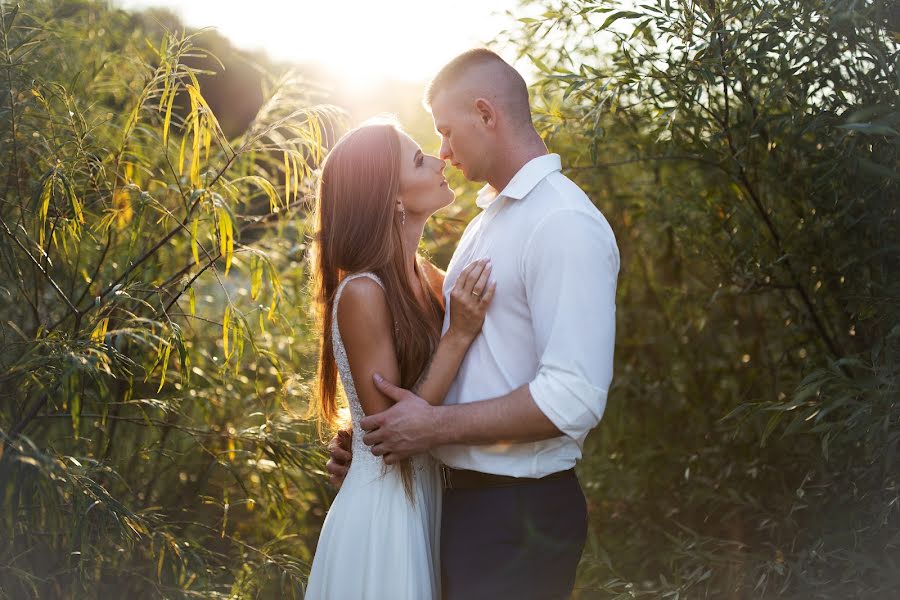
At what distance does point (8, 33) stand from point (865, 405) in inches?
102

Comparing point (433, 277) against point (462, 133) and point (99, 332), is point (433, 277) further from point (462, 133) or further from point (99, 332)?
point (99, 332)

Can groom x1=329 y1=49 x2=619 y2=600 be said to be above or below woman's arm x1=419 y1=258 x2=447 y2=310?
below

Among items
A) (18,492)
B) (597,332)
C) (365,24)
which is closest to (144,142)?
(365,24)

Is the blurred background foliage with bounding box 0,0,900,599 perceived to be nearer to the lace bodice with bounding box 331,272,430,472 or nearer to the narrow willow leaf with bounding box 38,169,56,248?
the narrow willow leaf with bounding box 38,169,56,248

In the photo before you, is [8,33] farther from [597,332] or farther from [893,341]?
[893,341]

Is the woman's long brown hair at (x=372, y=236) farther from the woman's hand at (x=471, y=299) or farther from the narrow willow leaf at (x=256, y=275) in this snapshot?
the narrow willow leaf at (x=256, y=275)

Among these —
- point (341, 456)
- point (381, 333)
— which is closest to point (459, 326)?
point (381, 333)

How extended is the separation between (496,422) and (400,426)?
8.9 inches

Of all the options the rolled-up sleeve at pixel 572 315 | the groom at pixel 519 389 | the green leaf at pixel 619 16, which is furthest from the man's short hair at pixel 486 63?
the green leaf at pixel 619 16

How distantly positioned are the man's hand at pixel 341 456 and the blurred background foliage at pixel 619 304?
50cm

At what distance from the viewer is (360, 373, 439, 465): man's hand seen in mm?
1899

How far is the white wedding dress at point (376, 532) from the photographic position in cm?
202

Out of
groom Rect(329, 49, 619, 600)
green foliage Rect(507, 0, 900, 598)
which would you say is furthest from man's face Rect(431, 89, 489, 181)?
green foliage Rect(507, 0, 900, 598)

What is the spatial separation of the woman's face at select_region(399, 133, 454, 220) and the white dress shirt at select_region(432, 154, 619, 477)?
0.21 meters
